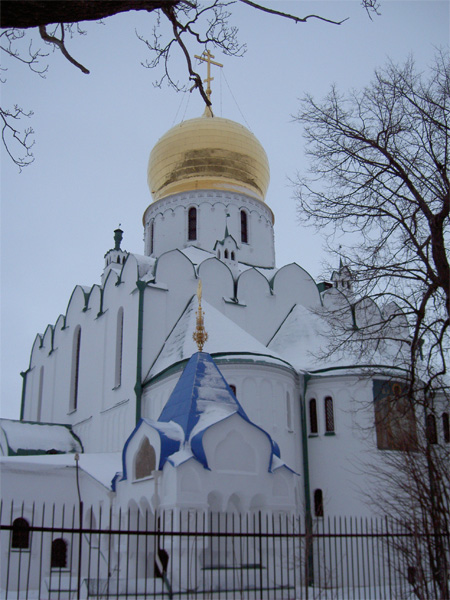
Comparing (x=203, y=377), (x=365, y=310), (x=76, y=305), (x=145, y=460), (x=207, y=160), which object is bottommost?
(x=145, y=460)

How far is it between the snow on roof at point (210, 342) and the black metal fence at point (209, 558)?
4.02 m

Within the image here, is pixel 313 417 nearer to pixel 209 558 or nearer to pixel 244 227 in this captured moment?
pixel 209 558

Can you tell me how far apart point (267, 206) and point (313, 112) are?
1350cm

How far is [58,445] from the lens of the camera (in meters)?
19.7

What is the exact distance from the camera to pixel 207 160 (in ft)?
76.9

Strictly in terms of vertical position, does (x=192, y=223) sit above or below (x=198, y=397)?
Result: above

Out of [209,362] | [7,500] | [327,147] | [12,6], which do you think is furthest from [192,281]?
[12,6]

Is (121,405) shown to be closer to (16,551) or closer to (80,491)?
(80,491)

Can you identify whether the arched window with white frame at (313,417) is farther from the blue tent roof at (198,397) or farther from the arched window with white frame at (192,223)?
the arched window with white frame at (192,223)

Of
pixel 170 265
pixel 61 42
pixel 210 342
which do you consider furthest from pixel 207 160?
pixel 61 42

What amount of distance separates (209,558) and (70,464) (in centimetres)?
561

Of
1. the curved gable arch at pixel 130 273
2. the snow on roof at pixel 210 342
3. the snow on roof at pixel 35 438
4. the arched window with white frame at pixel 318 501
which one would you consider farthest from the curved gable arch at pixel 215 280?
the snow on roof at pixel 35 438

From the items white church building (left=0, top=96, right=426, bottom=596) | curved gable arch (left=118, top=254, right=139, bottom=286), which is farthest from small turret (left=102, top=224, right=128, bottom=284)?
curved gable arch (left=118, top=254, right=139, bottom=286)

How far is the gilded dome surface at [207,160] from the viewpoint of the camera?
23359mm
